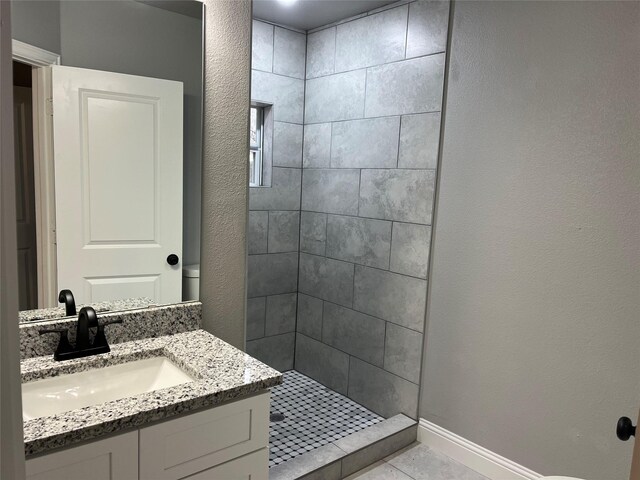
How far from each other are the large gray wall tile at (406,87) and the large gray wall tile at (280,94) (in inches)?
23.9

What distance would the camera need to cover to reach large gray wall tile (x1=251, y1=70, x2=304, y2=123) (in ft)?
10.3

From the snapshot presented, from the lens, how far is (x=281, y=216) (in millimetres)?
3367

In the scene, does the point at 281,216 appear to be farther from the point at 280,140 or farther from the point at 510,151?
the point at 510,151

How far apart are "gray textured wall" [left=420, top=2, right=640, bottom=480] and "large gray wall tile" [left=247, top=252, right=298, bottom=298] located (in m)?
1.19

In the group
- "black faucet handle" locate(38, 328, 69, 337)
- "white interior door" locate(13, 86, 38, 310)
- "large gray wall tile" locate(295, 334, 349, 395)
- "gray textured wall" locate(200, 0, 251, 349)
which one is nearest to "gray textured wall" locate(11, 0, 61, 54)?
"white interior door" locate(13, 86, 38, 310)

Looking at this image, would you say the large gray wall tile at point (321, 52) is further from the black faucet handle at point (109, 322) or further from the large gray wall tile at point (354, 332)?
the black faucet handle at point (109, 322)

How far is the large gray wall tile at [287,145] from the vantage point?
325 centimetres

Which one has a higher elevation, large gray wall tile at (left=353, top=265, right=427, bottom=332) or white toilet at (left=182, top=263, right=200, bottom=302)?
white toilet at (left=182, top=263, right=200, bottom=302)

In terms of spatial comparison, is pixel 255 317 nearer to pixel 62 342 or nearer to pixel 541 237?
pixel 62 342

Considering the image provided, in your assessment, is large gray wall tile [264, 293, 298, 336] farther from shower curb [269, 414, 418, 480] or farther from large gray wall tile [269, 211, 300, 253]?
shower curb [269, 414, 418, 480]

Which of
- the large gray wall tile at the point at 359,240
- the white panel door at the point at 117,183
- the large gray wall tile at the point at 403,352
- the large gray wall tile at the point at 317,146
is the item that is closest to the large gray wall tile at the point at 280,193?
the large gray wall tile at the point at 317,146

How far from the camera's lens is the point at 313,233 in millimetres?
3377

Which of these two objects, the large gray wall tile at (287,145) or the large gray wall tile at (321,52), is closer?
the large gray wall tile at (321,52)

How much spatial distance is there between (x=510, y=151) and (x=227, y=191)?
1.33 meters
